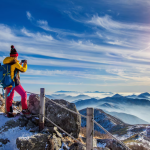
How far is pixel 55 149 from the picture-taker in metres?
5.86

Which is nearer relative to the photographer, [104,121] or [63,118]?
[63,118]

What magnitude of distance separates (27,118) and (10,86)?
1710mm

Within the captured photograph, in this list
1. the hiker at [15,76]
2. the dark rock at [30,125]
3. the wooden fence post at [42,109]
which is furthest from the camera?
the hiker at [15,76]

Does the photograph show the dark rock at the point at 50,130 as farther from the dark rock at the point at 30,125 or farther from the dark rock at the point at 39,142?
the dark rock at the point at 30,125

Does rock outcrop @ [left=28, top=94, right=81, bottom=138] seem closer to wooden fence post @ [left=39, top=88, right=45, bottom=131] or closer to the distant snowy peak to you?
wooden fence post @ [left=39, top=88, right=45, bottom=131]

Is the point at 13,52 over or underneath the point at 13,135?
over

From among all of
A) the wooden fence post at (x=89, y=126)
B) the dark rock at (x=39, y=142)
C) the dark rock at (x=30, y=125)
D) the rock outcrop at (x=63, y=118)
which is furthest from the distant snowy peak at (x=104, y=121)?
the wooden fence post at (x=89, y=126)

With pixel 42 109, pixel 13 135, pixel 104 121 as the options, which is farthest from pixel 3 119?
pixel 104 121

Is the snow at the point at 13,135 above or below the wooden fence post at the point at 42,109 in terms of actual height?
below

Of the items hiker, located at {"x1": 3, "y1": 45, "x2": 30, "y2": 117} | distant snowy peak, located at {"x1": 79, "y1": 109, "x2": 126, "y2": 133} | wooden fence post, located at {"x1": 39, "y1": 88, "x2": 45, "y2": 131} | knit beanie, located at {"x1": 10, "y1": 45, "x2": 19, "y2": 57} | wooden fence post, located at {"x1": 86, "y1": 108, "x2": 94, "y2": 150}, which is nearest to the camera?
wooden fence post, located at {"x1": 86, "y1": 108, "x2": 94, "y2": 150}

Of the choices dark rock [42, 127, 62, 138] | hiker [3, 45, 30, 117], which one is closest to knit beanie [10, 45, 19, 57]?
hiker [3, 45, 30, 117]

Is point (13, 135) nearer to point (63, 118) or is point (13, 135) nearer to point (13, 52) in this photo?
point (63, 118)

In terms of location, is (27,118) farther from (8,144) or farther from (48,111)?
(8,144)

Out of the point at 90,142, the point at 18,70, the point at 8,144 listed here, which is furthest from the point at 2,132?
the point at 90,142
